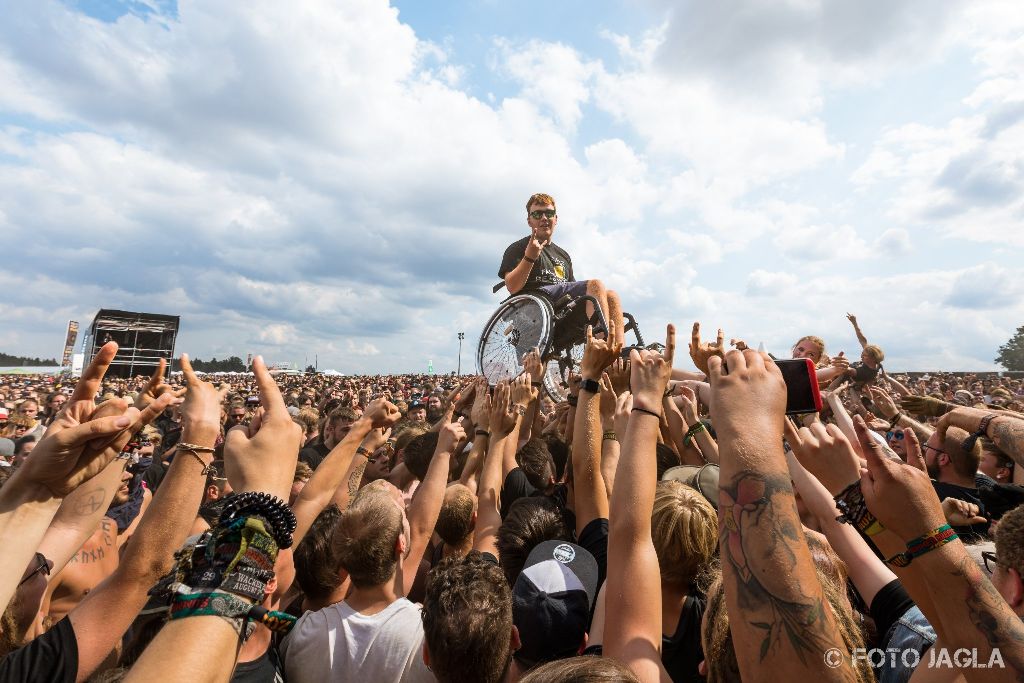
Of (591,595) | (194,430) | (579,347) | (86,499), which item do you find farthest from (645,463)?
(579,347)

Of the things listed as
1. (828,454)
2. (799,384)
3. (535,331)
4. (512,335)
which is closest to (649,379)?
(828,454)

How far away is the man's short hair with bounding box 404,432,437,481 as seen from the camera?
5054mm

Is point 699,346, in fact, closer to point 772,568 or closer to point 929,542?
point 929,542

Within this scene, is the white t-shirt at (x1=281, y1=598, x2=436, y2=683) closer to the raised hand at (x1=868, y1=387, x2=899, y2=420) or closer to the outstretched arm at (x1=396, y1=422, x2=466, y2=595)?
the outstretched arm at (x1=396, y1=422, x2=466, y2=595)

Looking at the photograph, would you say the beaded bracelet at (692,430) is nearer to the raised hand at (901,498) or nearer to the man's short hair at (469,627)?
the man's short hair at (469,627)

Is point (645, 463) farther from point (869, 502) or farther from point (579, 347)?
point (579, 347)

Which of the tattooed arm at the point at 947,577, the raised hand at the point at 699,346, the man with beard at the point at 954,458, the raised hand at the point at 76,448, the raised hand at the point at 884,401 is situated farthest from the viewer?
the raised hand at the point at 884,401

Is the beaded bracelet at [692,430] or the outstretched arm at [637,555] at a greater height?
the beaded bracelet at [692,430]

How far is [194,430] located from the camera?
2070 mm

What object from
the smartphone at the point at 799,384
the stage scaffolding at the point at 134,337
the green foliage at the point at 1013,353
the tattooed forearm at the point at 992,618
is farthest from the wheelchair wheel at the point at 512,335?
the green foliage at the point at 1013,353

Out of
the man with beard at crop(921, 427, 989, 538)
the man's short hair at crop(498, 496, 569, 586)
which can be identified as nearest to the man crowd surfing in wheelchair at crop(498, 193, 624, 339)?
the man's short hair at crop(498, 496, 569, 586)

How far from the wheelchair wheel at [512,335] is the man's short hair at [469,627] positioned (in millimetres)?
3669

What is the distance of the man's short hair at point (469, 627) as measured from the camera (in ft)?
6.32

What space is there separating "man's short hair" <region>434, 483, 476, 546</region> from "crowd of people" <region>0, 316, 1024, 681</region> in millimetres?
22
